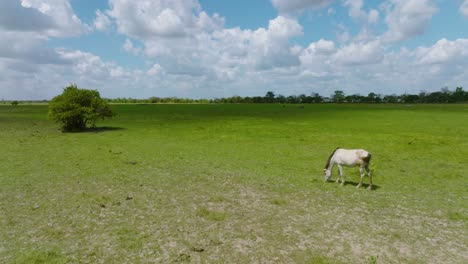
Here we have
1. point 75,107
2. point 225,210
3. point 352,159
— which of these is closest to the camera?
point 225,210

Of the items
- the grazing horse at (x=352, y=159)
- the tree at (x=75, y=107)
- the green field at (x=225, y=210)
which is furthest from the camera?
the tree at (x=75, y=107)

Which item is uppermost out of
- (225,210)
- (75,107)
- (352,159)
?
(75,107)

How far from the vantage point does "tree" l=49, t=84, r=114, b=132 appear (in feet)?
127

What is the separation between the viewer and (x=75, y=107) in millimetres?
39125

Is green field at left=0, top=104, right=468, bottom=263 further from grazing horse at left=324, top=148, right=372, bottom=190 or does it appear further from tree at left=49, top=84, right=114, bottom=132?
tree at left=49, top=84, right=114, bottom=132

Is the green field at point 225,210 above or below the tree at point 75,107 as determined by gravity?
below

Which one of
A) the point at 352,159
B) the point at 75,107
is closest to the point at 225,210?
the point at 352,159

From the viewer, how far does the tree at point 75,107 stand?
38.8m

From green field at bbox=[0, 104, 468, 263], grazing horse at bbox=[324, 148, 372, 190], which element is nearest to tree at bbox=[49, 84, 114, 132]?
green field at bbox=[0, 104, 468, 263]

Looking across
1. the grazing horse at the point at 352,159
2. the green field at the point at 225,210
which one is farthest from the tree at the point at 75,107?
the grazing horse at the point at 352,159

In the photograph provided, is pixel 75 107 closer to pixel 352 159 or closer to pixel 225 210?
pixel 225 210

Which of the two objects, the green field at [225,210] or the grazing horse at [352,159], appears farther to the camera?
the grazing horse at [352,159]

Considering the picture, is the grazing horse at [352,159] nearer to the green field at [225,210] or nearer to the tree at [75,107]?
the green field at [225,210]

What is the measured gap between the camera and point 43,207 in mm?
11664
